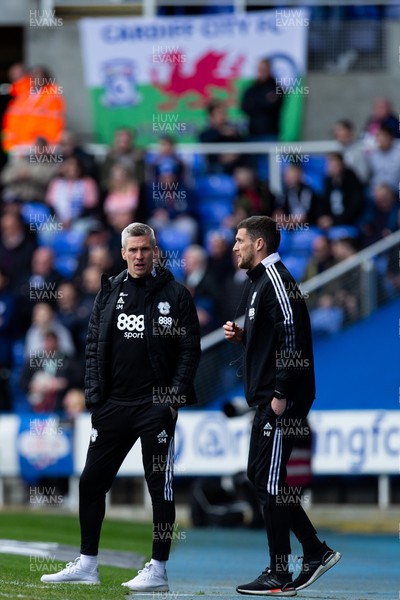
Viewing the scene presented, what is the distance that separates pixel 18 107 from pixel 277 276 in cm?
1438

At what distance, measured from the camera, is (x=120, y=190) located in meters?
21.5

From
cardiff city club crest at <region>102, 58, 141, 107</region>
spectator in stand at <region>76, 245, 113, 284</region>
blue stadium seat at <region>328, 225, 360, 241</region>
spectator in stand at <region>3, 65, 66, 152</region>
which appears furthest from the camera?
cardiff city club crest at <region>102, 58, 141, 107</region>

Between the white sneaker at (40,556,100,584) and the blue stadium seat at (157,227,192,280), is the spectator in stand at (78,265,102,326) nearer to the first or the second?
the blue stadium seat at (157,227,192,280)

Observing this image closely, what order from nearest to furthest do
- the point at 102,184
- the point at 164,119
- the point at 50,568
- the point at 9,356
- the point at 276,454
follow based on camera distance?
the point at 276,454, the point at 50,568, the point at 9,356, the point at 102,184, the point at 164,119

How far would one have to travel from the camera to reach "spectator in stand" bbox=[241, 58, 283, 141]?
2305 centimetres

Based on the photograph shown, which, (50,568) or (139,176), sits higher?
(139,176)

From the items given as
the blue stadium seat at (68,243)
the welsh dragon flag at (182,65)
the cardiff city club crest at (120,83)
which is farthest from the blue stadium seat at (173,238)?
the cardiff city club crest at (120,83)

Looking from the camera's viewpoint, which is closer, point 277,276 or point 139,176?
point 277,276

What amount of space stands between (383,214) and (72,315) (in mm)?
4620

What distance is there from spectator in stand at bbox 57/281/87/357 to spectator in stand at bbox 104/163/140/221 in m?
1.83

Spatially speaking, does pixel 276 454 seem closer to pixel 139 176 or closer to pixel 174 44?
pixel 139 176

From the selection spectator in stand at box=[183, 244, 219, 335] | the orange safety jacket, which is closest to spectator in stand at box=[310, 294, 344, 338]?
spectator in stand at box=[183, 244, 219, 335]

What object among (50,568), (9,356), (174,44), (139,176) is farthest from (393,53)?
(50,568)

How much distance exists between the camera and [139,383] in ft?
31.0
